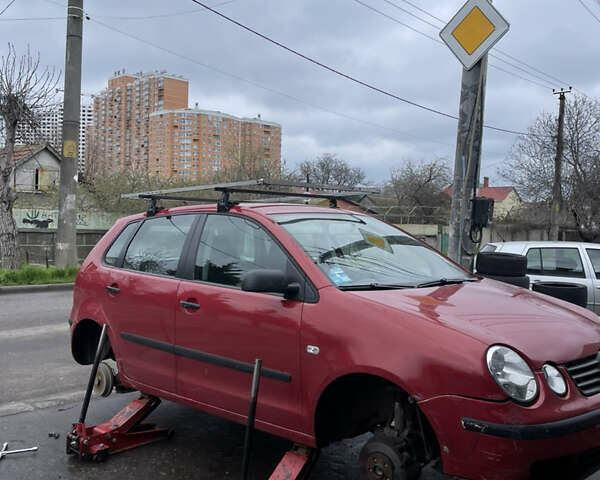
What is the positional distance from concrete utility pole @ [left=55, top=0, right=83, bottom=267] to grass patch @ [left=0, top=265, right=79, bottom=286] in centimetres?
67

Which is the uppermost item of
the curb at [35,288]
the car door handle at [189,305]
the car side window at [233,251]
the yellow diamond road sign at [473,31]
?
the yellow diamond road sign at [473,31]

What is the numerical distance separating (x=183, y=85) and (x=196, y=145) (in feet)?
16.1

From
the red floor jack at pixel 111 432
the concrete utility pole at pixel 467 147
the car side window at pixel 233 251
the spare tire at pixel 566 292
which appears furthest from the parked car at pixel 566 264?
the red floor jack at pixel 111 432

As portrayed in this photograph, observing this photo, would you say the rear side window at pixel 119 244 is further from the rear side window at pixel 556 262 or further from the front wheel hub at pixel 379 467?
the rear side window at pixel 556 262

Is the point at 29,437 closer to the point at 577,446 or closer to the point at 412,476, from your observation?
the point at 412,476

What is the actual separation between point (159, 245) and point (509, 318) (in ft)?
8.34

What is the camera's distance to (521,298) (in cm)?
338

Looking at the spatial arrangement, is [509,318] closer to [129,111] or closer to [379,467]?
[379,467]

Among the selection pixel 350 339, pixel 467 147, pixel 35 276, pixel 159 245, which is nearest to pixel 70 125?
pixel 35 276

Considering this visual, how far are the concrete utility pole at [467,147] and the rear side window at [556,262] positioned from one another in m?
2.58

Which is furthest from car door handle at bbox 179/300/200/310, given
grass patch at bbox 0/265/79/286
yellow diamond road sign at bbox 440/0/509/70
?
grass patch at bbox 0/265/79/286

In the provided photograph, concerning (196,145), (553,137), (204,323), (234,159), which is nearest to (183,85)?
(196,145)

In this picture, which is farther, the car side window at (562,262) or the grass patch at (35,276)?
the grass patch at (35,276)

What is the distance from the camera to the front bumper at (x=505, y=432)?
2461mm
